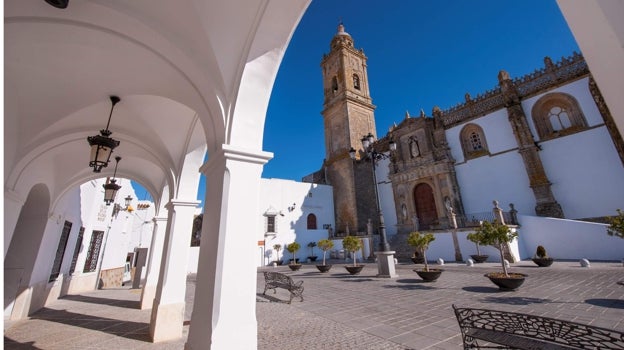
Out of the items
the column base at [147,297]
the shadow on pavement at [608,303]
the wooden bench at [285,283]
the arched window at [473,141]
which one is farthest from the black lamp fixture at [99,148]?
the arched window at [473,141]

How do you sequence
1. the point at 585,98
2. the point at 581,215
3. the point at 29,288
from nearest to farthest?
the point at 29,288 < the point at 581,215 < the point at 585,98

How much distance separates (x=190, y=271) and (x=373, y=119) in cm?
2184

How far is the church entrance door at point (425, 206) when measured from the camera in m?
18.7

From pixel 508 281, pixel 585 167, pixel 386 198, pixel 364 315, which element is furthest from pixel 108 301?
pixel 585 167

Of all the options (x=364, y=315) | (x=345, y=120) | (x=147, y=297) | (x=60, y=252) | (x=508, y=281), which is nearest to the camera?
(x=364, y=315)

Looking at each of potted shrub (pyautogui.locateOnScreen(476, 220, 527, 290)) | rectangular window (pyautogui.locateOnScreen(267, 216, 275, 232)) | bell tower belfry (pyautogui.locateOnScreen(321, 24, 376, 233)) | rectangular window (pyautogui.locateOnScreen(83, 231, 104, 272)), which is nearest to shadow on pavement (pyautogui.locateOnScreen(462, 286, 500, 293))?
potted shrub (pyautogui.locateOnScreen(476, 220, 527, 290))

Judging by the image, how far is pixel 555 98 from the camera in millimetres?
15344

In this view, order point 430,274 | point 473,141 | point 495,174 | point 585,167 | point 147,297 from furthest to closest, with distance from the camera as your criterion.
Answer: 1. point 473,141
2. point 495,174
3. point 585,167
4. point 430,274
5. point 147,297

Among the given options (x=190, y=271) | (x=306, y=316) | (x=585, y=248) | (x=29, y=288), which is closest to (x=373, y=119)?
(x=585, y=248)

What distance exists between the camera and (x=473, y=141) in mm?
18547

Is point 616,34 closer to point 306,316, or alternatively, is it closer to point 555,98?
point 306,316

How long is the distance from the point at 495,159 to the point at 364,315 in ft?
54.2

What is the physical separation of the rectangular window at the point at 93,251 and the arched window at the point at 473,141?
866 inches

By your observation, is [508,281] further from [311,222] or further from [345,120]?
[345,120]
